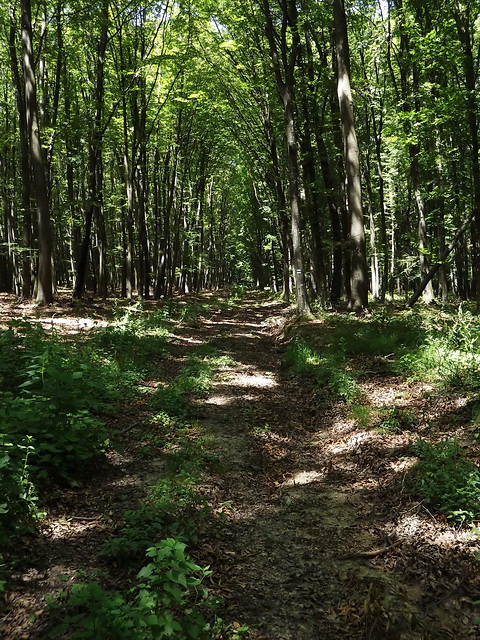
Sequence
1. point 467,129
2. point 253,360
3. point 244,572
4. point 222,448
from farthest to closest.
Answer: point 467,129 → point 253,360 → point 222,448 → point 244,572

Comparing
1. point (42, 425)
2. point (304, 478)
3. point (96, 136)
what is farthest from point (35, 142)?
point (304, 478)

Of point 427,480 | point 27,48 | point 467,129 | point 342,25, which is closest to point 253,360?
point 427,480

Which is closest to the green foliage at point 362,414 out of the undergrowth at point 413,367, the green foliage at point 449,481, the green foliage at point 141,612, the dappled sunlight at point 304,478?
the undergrowth at point 413,367

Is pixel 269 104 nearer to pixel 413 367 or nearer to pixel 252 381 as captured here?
pixel 252 381

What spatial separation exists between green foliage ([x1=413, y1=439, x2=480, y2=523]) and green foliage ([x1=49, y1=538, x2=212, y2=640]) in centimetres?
230

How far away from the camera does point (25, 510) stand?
3.45 metres

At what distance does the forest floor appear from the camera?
Answer: 9.59 ft

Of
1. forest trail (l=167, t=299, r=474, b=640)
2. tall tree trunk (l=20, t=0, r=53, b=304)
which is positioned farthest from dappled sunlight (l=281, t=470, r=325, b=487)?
tall tree trunk (l=20, t=0, r=53, b=304)

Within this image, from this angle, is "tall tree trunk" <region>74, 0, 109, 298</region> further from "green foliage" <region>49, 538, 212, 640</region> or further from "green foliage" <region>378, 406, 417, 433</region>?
"green foliage" <region>49, 538, 212, 640</region>

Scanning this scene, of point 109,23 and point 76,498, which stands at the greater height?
point 109,23

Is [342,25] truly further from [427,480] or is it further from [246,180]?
[246,180]

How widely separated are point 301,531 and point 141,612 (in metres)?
2.02

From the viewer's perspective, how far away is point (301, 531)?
402 cm

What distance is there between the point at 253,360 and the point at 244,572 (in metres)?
7.60
